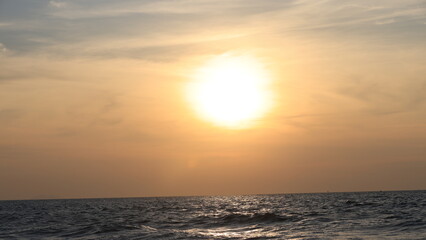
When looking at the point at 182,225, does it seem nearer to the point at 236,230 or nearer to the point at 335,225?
the point at 236,230

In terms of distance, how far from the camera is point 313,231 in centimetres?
3803

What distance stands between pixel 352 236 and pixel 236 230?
38.6 ft

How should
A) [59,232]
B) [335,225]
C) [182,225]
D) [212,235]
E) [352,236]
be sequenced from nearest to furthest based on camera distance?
[352,236]
[212,235]
[335,225]
[59,232]
[182,225]

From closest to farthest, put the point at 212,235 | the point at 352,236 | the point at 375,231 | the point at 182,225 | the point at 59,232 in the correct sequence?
the point at 352,236, the point at 375,231, the point at 212,235, the point at 59,232, the point at 182,225

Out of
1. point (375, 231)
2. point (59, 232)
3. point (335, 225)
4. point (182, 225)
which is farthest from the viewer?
point (182, 225)

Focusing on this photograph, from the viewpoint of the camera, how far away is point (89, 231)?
44.2 meters

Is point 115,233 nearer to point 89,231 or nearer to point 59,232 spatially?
point 89,231

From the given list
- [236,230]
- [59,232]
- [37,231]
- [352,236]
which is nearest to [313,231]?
[352,236]

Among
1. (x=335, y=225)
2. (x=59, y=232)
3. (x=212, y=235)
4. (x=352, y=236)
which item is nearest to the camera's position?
(x=352, y=236)

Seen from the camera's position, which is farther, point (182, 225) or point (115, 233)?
point (182, 225)

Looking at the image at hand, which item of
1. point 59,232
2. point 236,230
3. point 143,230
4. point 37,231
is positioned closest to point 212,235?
point 236,230

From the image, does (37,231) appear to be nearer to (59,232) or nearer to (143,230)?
(59,232)

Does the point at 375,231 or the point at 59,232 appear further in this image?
the point at 59,232

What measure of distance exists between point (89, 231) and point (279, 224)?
17.3 m
